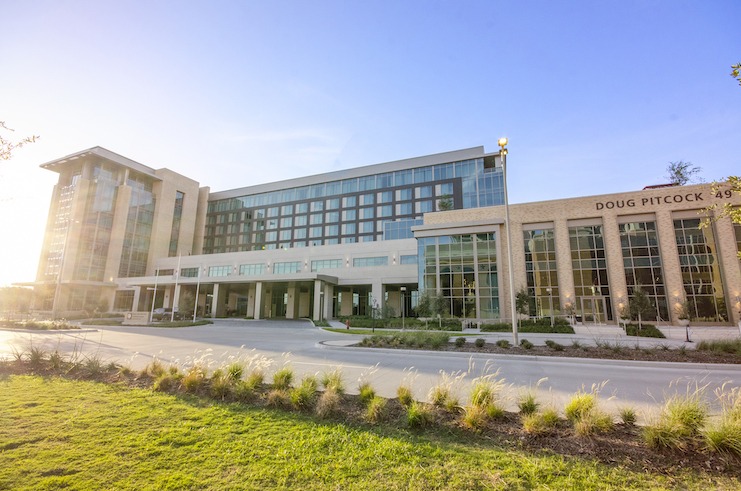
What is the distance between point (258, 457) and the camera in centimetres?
444

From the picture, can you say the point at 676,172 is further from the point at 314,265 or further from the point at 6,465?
the point at 6,465

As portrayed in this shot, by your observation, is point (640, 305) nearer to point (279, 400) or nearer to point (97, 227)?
point (279, 400)

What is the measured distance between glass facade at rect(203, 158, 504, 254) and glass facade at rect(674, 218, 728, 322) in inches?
1168

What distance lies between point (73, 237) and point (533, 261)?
3077 inches

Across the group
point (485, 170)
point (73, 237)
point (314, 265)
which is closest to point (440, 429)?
point (314, 265)

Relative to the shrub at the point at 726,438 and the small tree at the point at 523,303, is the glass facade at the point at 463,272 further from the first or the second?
the shrub at the point at 726,438

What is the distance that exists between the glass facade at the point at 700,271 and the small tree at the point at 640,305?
14.5 feet

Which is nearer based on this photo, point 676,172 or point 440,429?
point 440,429

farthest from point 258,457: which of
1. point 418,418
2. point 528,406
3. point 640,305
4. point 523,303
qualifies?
point 640,305

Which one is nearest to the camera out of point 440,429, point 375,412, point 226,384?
point 440,429

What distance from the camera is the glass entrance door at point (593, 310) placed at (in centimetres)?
3353

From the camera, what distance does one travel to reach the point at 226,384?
737cm

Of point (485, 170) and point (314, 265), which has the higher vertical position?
point (485, 170)

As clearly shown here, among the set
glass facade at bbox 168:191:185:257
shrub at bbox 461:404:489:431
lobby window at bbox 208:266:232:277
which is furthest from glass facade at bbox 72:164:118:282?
shrub at bbox 461:404:489:431
